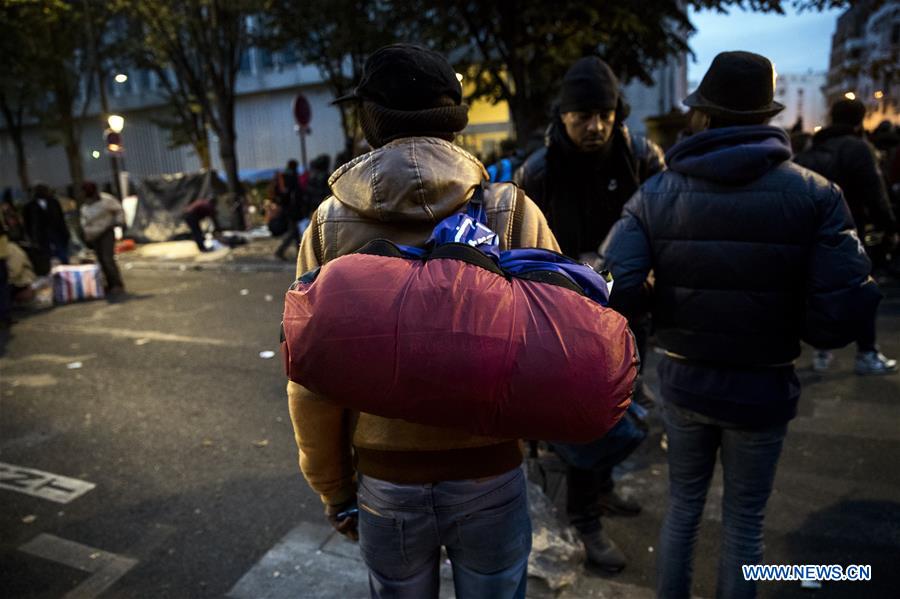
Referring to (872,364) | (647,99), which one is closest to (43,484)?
(872,364)

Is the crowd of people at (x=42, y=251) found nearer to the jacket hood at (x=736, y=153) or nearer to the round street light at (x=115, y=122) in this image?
the round street light at (x=115, y=122)

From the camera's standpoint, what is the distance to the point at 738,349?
7.06ft

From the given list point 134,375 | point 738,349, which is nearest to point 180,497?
point 134,375

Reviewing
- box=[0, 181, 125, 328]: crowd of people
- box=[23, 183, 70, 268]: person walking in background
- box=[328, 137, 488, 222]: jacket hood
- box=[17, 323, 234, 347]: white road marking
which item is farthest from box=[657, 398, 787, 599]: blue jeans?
box=[23, 183, 70, 268]: person walking in background

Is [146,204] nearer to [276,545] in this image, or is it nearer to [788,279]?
[276,545]

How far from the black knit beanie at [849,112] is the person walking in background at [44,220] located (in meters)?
12.0

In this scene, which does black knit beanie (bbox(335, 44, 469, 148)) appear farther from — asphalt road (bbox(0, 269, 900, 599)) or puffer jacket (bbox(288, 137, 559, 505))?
asphalt road (bbox(0, 269, 900, 599))

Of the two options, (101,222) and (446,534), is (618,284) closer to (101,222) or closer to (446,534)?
(446,534)

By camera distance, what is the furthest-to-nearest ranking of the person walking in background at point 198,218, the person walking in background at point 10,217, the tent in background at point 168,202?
1. the tent in background at point 168,202
2. the person walking in background at point 198,218
3. the person walking in background at point 10,217

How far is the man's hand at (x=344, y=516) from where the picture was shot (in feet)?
5.90

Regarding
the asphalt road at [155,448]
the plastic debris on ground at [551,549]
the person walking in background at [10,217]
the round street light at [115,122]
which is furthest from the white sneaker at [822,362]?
the round street light at [115,122]

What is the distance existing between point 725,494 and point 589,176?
1.69 metres

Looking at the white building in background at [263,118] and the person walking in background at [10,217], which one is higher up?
the white building in background at [263,118]

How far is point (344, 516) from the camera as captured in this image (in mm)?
1796
